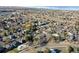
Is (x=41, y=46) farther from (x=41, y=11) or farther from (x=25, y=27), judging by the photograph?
(x=41, y=11)

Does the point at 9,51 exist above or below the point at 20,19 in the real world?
below

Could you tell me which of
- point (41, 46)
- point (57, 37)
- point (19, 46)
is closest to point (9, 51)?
point (19, 46)

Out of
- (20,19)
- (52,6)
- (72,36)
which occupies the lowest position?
(72,36)

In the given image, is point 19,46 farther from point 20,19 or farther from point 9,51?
point 20,19
